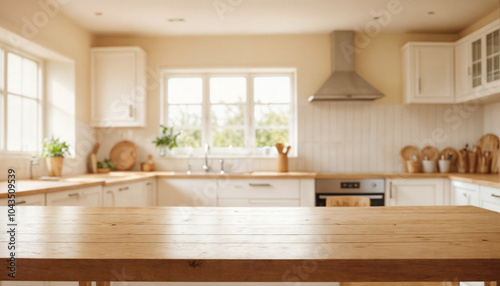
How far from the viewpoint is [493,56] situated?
3.52 metres

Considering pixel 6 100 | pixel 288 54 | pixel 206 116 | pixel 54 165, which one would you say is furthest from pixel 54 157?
pixel 288 54

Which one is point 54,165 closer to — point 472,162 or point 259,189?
point 259,189

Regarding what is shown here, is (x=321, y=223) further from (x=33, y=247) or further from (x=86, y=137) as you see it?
(x=86, y=137)

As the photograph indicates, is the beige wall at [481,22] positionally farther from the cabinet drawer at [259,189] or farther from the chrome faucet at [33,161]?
the chrome faucet at [33,161]

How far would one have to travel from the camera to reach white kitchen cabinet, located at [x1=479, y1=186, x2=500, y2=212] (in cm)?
297

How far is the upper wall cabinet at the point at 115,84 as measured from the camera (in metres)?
4.32

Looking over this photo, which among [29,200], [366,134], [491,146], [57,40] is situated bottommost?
[29,200]

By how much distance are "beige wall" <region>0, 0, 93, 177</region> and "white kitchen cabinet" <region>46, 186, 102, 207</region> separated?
2.27ft

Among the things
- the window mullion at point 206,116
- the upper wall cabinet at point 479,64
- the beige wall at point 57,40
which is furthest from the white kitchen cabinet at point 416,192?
the beige wall at point 57,40

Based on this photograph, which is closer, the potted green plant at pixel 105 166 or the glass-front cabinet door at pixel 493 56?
the glass-front cabinet door at pixel 493 56

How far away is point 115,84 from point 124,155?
2.78 feet

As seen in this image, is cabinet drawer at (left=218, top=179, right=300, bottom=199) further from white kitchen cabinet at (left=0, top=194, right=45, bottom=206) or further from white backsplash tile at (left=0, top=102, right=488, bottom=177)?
white kitchen cabinet at (left=0, top=194, right=45, bottom=206)

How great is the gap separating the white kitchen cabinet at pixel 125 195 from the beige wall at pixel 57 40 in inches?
28.7
